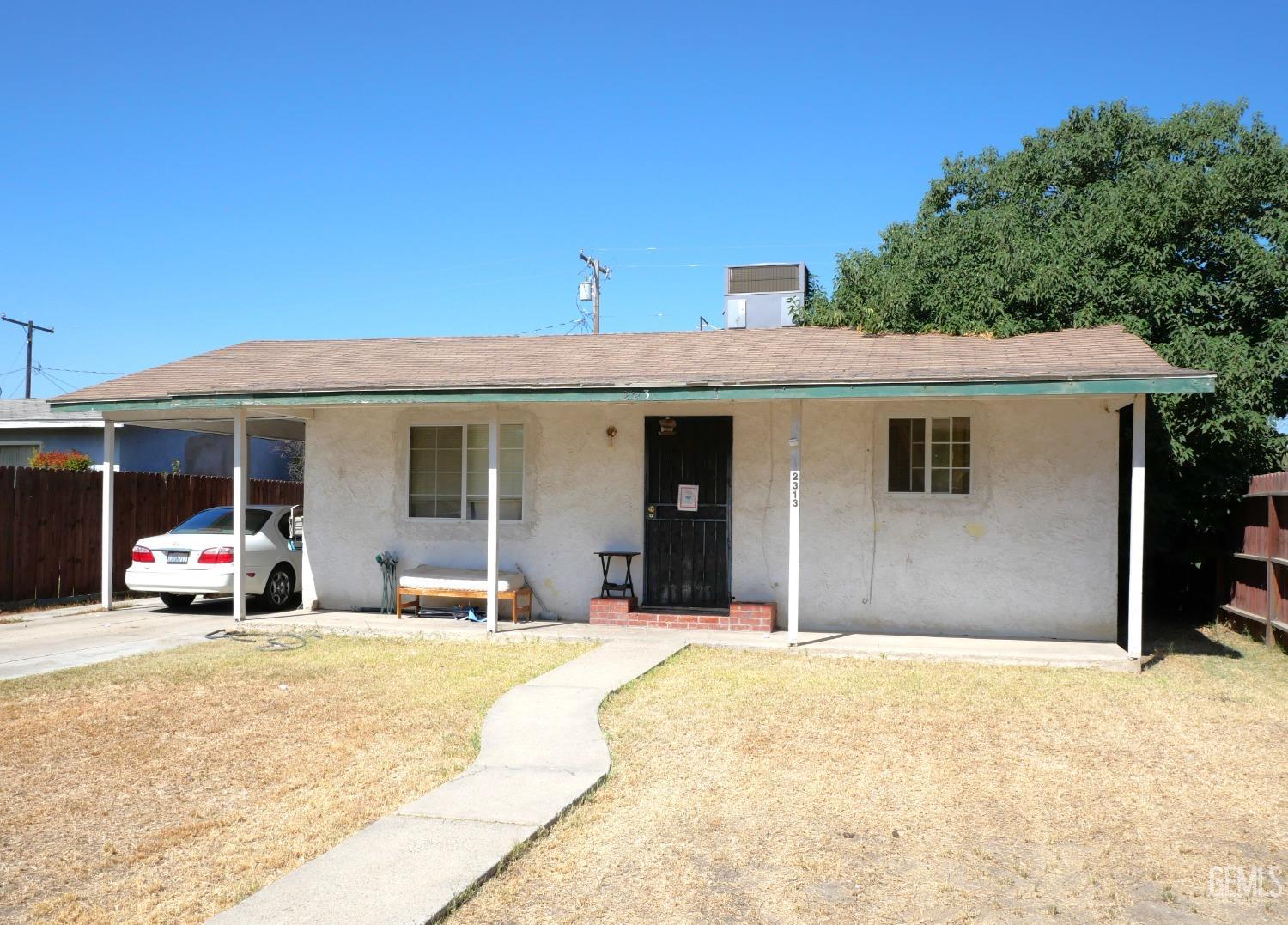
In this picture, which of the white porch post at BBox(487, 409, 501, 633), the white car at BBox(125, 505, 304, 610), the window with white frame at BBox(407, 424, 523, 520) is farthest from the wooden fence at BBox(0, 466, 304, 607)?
the white porch post at BBox(487, 409, 501, 633)

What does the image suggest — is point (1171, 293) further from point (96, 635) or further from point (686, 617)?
point (96, 635)

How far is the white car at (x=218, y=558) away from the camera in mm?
12898

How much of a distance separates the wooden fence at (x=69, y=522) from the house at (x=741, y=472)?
1.93 m

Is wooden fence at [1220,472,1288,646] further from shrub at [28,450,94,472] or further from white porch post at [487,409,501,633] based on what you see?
shrub at [28,450,94,472]

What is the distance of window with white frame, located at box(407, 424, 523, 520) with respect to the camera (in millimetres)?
13031

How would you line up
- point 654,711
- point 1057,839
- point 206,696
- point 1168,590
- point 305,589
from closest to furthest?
point 1057,839
point 654,711
point 206,696
point 305,589
point 1168,590

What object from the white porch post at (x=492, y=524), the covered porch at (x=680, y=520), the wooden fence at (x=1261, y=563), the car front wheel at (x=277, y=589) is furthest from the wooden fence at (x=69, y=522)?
the wooden fence at (x=1261, y=563)

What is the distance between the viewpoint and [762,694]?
8.41 metres

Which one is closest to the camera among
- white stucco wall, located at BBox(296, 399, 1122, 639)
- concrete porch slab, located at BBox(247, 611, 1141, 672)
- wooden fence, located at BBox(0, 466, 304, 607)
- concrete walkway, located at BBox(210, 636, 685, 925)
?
concrete walkway, located at BBox(210, 636, 685, 925)

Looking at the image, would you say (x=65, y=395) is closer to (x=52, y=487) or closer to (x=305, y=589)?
(x=52, y=487)

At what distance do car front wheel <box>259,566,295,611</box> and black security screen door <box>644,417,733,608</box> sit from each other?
16.8ft

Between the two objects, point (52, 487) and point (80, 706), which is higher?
point (52, 487)

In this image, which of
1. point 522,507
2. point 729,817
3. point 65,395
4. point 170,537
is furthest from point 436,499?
point 729,817

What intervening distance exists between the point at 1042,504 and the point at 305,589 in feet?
30.2
